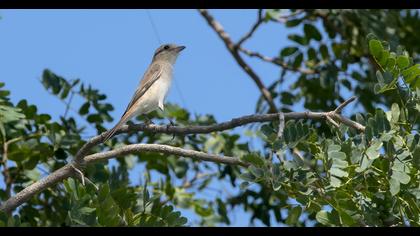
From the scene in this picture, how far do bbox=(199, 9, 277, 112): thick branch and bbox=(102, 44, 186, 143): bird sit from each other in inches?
15.3

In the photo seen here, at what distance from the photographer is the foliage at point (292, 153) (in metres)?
4.11

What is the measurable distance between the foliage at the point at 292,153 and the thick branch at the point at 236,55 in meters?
0.13

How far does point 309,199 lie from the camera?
418cm

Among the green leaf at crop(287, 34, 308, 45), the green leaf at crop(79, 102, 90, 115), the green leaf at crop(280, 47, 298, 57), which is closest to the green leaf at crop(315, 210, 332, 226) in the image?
the green leaf at crop(280, 47, 298, 57)

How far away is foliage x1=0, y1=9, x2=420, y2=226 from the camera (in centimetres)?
411

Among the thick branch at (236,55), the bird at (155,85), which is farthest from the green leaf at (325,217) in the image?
the thick branch at (236,55)

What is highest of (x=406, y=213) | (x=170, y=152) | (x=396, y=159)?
(x=170, y=152)

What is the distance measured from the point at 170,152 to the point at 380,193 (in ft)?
3.89

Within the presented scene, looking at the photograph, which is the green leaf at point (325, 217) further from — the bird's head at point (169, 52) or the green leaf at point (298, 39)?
the bird's head at point (169, 52)

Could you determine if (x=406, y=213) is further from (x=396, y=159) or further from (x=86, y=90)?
(x=86, y=90)

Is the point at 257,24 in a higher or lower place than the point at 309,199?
higher

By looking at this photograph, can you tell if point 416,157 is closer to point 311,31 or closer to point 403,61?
point 403,61

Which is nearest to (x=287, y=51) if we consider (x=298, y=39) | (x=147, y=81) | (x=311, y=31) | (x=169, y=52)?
(x=298, y=39)

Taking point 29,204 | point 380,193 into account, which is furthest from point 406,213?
point 29,204
